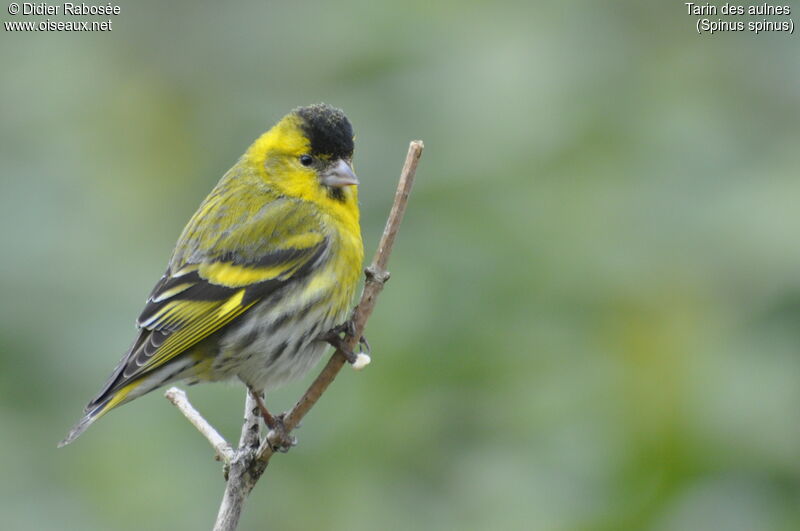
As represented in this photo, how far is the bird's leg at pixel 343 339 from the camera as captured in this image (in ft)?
9.95

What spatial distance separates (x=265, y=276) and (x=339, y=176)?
0.42 metres

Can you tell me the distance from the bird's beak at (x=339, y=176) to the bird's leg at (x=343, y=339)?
50cm

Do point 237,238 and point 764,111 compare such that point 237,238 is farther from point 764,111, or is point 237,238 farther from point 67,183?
point 764,111

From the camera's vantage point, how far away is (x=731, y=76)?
14.8 feet

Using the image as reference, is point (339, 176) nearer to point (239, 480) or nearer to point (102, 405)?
point (102, 405)

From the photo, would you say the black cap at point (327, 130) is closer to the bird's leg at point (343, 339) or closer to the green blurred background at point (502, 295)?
the green blurred background at point (502, 295)

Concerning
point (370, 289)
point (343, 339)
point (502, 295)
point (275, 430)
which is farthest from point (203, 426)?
point (502, 295)

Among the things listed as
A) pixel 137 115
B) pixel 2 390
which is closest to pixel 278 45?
pixel 137 115

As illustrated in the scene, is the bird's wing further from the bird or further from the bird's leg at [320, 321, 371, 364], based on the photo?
the bird's leg at [320, 321, 371, 364]

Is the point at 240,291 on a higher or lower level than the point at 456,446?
higher

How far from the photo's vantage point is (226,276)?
359cm

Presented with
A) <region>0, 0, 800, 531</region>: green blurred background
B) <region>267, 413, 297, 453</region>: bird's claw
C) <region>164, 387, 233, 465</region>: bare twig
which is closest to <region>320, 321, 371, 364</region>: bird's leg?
<region>0, 0, 800, 531</region>: green blurred background

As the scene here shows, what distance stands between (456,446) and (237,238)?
0.96 metres

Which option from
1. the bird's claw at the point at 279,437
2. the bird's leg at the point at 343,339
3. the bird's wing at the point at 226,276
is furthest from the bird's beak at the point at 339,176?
the bird's claw at the point at 279,437
